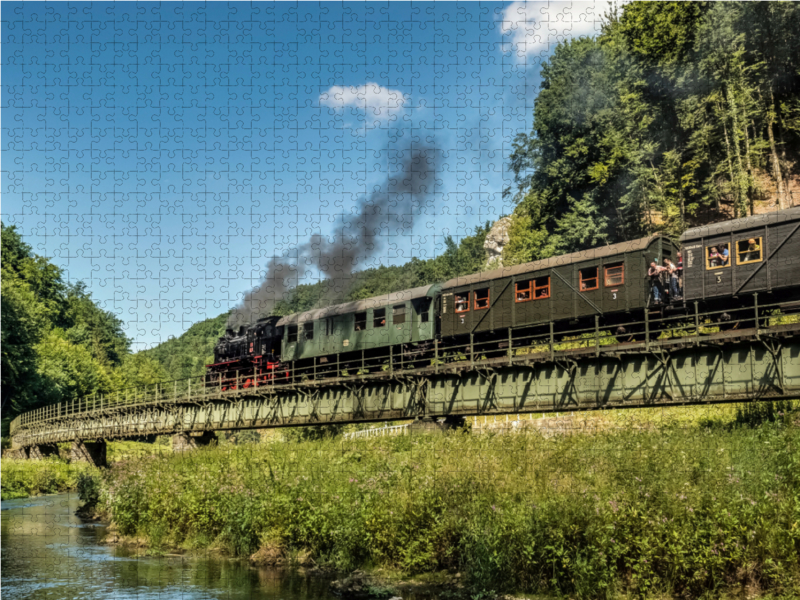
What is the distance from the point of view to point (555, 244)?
179ft

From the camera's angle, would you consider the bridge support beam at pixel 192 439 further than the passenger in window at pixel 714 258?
Yes

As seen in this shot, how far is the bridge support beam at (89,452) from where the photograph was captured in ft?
180

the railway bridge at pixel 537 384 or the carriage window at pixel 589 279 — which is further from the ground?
the carriage window at pixel 589 279

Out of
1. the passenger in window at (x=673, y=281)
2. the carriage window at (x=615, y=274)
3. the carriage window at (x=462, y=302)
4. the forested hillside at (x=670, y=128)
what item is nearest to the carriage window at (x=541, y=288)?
the carriage window at (x=615, y=274)

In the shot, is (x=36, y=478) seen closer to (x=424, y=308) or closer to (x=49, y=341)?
(x=424, y=308)

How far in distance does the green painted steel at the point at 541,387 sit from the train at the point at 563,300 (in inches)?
41.1

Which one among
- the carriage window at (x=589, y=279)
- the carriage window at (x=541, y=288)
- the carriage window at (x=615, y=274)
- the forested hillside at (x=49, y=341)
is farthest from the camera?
the forested hillside at (x=49, y=341)

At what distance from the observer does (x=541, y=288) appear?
30.1 metres

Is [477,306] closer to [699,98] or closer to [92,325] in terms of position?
[699,98]

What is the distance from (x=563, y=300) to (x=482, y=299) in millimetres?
3979

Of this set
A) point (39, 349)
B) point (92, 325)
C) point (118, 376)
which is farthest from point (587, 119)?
point (92, 325)

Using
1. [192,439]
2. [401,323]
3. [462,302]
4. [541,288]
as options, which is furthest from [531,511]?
[192,439]

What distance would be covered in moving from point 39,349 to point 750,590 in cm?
8461

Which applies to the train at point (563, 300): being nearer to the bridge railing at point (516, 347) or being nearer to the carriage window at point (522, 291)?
the carriage window at point (522, 291)
